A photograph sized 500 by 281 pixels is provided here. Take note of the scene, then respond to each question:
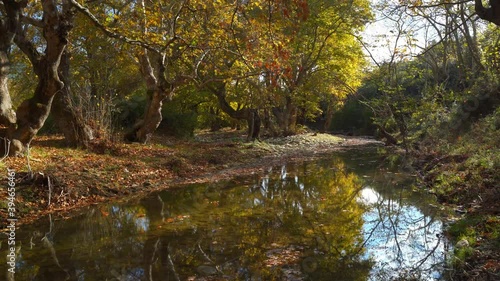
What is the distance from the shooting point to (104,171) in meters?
9.85

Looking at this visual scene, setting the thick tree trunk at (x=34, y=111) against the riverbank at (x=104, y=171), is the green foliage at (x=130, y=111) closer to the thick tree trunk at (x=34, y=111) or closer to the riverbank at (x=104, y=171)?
the riverbank at (x=104, y=171)

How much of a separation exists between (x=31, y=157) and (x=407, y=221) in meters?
8.72

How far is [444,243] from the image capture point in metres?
5.42

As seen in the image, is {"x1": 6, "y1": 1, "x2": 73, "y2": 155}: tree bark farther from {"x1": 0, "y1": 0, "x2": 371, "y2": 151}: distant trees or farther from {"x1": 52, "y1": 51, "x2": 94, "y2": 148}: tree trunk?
{"x1": 52, "y1": 51, "x2": 94, "y2": 148}: tree trunk

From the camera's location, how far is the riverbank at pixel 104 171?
761 centimetres

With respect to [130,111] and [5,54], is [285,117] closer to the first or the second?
[130,111]

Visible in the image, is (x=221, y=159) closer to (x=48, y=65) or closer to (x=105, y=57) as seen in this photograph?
(x=48, y=65)

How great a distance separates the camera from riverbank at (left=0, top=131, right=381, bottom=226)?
761 centimetres

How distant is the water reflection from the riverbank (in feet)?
2.54

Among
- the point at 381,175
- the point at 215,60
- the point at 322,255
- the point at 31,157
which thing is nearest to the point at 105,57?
the point at 215,60

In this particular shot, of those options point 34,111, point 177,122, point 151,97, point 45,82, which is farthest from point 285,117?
point 34,111

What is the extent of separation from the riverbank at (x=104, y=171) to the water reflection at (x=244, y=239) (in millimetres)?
775

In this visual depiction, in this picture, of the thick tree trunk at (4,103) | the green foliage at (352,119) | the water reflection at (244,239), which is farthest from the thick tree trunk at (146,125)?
the green foliage at (352,119)

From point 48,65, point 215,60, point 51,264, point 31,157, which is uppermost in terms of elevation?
point 215,60
